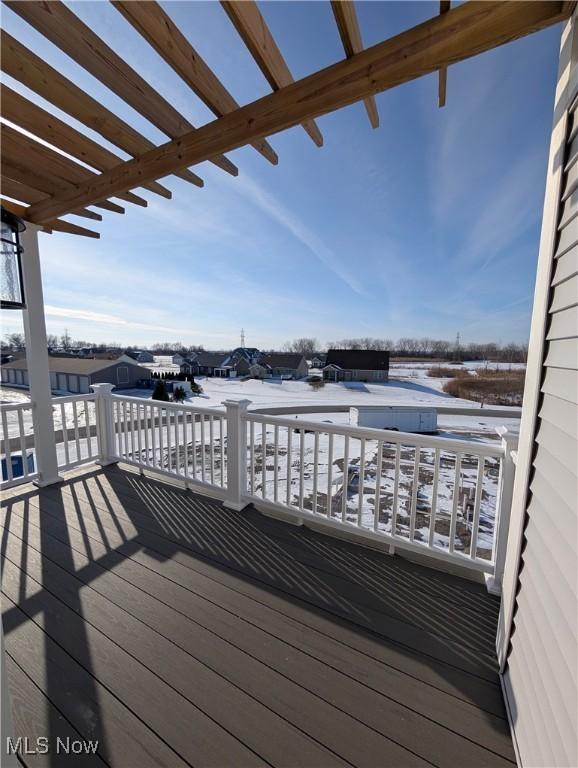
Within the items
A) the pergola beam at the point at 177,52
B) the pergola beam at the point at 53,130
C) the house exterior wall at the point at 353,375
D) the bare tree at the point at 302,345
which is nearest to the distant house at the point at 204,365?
the house exterior wall at the point at 353,375

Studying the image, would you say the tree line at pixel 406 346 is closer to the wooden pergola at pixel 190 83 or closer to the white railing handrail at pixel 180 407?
the white railing handrail at pixel 180 407

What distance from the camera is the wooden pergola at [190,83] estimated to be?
1.09m

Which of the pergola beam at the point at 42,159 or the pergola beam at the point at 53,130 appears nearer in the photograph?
the pergola beam at the point at 53,130

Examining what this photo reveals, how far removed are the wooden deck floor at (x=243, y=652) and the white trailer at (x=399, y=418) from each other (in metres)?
9.52

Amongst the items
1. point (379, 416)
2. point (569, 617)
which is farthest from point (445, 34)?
point (379, 416)

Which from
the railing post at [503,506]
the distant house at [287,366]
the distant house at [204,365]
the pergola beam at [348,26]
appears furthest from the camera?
the distant house at [204,365]

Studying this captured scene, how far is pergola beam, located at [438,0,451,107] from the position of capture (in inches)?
42.9

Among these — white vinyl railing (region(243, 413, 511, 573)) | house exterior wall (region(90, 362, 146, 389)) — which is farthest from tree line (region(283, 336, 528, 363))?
white vinyl railing (region(243, 413, 511, 573))

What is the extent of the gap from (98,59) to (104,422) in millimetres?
3147

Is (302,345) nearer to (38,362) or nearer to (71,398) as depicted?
(71,398)

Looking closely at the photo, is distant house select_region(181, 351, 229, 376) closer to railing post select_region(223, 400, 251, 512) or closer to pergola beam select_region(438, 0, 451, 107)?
railing post select_region(223, 400, 251, 512)

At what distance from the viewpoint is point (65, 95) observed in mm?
1453

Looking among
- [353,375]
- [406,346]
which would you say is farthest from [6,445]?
[406,346]

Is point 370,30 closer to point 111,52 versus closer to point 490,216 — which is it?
point 111,52
